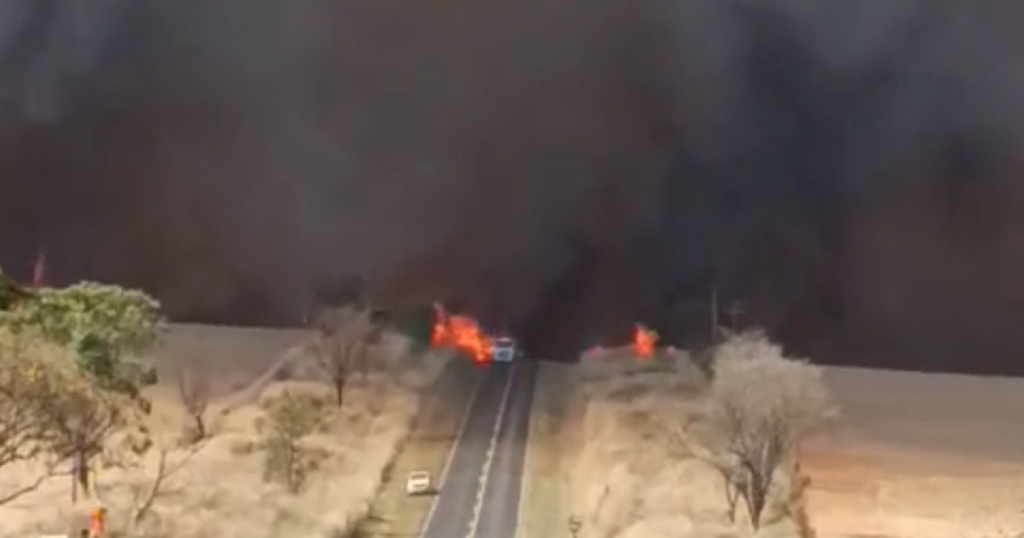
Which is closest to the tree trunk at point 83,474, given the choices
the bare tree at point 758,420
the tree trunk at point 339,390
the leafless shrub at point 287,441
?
the leafless shrub at point 287,441

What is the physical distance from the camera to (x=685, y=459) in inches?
1394

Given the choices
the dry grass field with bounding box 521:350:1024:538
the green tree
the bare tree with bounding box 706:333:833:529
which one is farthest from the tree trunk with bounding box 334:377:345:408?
the bare tree with bounding box 706:333:833:529

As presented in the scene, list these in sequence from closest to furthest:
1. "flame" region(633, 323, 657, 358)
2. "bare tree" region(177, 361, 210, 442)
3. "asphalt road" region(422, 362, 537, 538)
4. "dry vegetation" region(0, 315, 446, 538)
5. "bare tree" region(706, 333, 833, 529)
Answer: "dry vegetation" region(0, 315, 446, 538), "bare tree" region(706, 333, 833, 529), "asphalt road" region(422, 362, 537, 538), "bare tree" region(177, 361, 210, 442), "flame" region(633, 323, 657, 358)

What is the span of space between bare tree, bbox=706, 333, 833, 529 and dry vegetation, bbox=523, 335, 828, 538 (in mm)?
27

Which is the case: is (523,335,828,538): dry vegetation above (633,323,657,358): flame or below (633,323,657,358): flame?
below

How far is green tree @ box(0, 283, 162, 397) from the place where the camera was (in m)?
29.1

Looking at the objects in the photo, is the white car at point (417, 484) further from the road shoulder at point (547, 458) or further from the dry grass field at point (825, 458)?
the dry grass field at point (825, 458)

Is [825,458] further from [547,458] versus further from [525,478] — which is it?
[525,478]

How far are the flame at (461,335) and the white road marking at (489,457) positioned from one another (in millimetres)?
1399

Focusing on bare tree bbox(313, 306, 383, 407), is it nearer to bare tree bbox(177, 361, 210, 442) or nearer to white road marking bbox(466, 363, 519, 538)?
bare tree bbox(177, 361, 210, 442)

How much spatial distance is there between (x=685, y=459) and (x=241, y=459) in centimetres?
1017

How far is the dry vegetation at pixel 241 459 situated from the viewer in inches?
1057

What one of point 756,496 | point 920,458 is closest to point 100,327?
point 756,496

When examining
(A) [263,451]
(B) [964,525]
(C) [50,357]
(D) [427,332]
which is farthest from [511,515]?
(D) [427,332]
